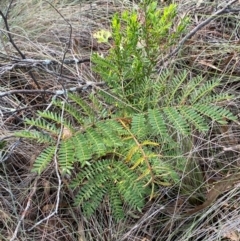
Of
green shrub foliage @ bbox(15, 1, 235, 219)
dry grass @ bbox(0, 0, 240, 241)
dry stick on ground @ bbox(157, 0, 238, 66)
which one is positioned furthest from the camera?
dry stick on ground @ bbox(157, 0, 238, 66)

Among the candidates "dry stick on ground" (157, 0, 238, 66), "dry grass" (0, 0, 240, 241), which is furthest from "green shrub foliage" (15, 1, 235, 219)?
"dry stick on ground" (157, 0, 238, 66)

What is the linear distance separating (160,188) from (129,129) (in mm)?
264

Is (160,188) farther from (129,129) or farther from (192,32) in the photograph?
(192,32)

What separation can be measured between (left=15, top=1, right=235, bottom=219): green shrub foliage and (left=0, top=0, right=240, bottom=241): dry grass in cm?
9

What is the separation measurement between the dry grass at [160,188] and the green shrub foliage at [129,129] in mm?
86

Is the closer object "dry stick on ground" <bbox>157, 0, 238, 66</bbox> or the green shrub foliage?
the green shrub foliage

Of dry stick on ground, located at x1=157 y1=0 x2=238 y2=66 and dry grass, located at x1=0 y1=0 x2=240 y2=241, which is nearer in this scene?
dry grass, located at x1=0 y1=0 x2=240 y2=241

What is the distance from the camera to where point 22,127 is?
2230 millimetres

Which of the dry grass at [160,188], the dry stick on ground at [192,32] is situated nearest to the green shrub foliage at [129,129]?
the dry grass at [160,188]

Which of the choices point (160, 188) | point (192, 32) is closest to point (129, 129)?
point (160, 188)

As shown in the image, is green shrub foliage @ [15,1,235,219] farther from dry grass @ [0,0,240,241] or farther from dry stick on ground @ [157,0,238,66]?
dry stick on ground @ [157,0,238,66]

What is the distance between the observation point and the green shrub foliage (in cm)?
183

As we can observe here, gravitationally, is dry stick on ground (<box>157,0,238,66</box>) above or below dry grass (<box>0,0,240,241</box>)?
above

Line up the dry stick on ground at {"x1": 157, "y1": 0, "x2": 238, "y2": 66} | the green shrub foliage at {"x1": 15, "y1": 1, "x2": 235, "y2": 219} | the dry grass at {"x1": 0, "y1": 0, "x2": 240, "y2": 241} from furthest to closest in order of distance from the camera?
the dry stick on ground at {"x1": 157, "y1": 0, "x2": 238, "y2": 66} → the dry grass at {"x1": 0, "y1": 0, "x2": 240, "y2": 241} → the green shrub foliage at {"x1": 15, "y1": 1, "x2": 235, "y2": 219}
